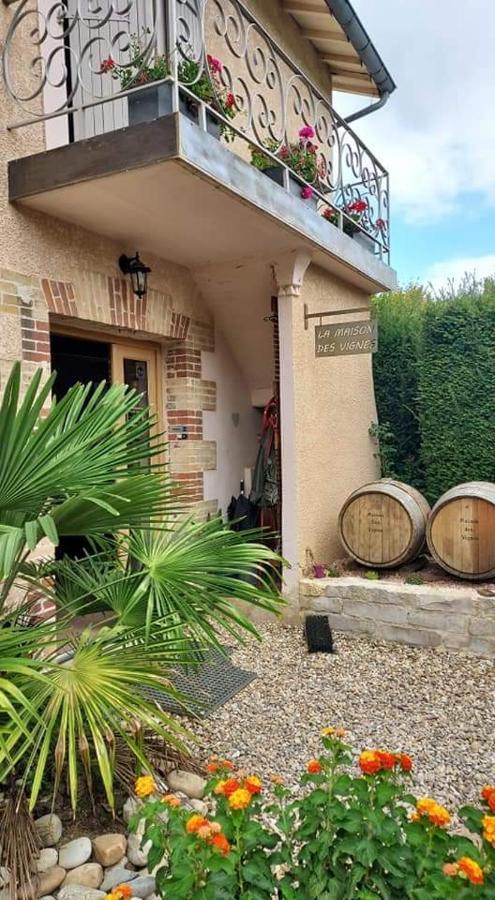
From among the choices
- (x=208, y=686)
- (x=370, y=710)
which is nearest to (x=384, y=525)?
(x=370, y=710)

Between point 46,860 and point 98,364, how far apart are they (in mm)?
3466

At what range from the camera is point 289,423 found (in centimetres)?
504

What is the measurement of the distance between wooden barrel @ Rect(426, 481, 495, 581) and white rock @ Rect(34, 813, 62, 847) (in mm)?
3345

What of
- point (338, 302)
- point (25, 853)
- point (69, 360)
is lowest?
point (25, 853)

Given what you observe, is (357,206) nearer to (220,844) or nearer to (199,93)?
(199,93)

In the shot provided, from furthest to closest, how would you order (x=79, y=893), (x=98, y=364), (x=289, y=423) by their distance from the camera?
1. (x=289, y=423)
2. (x=98, y=364)
3. (x=79, y=893)

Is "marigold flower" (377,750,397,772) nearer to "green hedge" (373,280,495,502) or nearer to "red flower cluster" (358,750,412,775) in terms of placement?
"red flower cluster" (358,750,412,775)

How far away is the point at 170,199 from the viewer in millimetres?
3742

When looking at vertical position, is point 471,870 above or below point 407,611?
above

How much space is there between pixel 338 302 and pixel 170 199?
2562mm

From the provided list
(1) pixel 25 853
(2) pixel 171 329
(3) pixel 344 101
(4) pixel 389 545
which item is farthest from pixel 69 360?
(3) pixel 344 101

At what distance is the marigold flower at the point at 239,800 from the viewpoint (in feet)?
4.83

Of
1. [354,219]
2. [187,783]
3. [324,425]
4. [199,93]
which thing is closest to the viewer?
[187,783]

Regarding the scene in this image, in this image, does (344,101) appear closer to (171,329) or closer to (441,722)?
(171,329)
